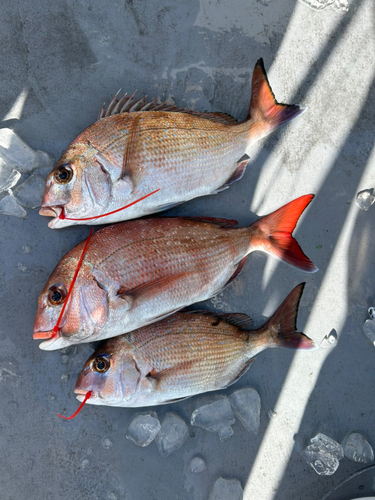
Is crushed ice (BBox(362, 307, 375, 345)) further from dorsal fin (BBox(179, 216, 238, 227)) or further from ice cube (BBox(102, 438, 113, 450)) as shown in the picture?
ice cube (BBox(102, 438, 113, 450))

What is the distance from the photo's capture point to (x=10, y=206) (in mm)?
2020

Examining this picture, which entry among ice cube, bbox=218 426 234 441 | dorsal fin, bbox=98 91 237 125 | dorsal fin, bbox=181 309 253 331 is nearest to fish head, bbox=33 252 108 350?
dorsal fin, bbox=181 309 253 331

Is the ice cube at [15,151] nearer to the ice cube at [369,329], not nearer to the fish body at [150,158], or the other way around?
the fish body at [150,158]

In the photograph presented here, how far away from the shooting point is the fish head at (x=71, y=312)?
5.38 ft

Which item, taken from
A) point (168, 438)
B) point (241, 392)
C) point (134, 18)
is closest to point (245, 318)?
point (241, 392)

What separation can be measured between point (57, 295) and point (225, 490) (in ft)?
5.13

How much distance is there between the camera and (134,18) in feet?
7.04

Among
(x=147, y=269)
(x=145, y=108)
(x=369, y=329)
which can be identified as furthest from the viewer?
(x=369, y=329)

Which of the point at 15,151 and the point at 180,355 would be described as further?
the point at 15,151

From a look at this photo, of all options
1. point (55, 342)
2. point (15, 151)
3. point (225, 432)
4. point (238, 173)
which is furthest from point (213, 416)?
point (15, 151)

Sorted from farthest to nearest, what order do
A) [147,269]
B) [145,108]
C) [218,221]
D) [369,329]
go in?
1. [369,329]
2. [218,221]
3. [145,108]
4. [147,269]

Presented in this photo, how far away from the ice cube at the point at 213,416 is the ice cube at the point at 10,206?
1.57m

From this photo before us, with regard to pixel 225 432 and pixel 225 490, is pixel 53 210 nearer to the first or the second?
pixel 225 432

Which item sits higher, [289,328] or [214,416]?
[289,328]
